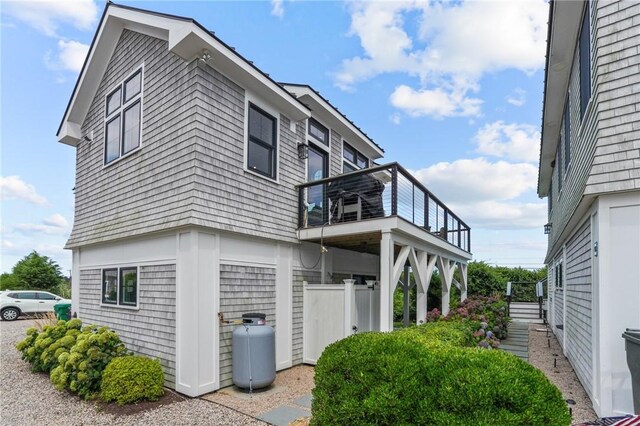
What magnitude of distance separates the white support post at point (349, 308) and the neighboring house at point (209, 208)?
39 mm

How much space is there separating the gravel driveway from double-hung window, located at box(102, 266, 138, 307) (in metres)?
1.75

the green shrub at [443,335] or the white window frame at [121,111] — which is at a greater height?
the white window frame at [121,111]

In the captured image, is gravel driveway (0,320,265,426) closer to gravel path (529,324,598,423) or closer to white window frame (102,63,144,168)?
gravel path (529,324,598,423)

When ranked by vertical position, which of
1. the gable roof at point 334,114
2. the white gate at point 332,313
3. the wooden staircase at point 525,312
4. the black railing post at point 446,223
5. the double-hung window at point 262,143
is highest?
the gable roof at point 334,114

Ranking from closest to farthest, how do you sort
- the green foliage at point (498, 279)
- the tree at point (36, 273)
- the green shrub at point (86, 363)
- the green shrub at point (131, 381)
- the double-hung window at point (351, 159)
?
the green shrub at point (131, 381)
the green shrub at point (86, 363)
the double-hung window at point (351, 159)
the green foliage at point (498, 279)
the tree at point (36, 273)

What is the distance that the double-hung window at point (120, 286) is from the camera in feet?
24.5

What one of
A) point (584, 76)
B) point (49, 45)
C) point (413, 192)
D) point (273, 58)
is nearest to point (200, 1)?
point (273, 58)

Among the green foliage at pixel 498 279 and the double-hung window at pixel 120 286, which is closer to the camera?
the double-hung window at pixel 120 286

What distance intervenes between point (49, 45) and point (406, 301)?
1078 cm

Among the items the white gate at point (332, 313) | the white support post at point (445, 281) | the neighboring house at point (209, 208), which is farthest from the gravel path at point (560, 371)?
the white gate at point (332, 313)

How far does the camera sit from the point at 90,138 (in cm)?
938

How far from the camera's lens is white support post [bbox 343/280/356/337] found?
298 inches

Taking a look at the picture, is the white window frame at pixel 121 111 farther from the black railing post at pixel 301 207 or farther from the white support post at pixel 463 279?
the white support post at pixel 463 279

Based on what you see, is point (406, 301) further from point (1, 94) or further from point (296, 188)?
point (1, 94)
